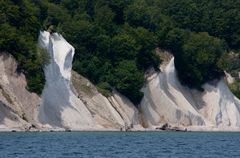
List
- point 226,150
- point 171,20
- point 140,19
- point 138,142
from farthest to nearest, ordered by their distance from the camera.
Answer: point 171,20
point 140,19
point 138,142
point 226,150

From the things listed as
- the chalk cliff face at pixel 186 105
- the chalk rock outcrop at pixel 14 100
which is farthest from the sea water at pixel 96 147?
the chalk cliff face at pixel 186 105

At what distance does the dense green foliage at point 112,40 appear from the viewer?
113312mm

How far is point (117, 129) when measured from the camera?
387 ft

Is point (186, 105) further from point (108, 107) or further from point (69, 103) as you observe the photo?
point (69, 103)

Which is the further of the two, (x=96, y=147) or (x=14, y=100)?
(x=14, y=100)

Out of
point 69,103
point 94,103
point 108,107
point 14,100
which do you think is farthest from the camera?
point 108,107

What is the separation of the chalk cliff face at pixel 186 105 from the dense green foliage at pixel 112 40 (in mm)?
1842

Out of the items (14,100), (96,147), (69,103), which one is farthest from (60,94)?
(96,147)

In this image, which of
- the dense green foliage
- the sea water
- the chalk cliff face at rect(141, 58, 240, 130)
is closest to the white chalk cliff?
the chalk cliff face at rect(141, 58, 240, 130)

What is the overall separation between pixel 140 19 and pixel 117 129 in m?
25.8

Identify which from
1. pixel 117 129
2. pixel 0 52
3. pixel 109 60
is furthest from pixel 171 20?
pixel 0 52

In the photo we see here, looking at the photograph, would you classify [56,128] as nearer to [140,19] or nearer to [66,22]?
[66,22]

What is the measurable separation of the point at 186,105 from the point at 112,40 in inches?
528

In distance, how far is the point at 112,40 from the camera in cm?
13025
